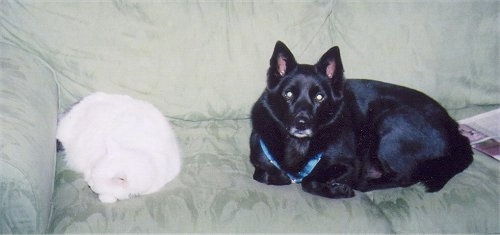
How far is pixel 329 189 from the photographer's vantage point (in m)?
1.82

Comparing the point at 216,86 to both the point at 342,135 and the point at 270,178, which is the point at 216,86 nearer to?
the point at 270,178

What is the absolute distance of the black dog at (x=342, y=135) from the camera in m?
1.88

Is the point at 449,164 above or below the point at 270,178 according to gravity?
above

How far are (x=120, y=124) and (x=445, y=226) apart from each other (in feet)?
4.81

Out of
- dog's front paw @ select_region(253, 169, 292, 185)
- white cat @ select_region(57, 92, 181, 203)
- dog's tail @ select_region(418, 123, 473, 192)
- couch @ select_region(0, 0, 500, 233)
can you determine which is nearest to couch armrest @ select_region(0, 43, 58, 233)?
couch @ select_region(0, 0, 500, 233)

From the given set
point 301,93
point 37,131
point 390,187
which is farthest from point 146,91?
point 390,187

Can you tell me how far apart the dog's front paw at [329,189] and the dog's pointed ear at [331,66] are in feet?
1.57

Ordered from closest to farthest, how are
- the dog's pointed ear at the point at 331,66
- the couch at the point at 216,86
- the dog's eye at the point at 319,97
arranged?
the couch at the point at 216,86, the dog's pointed ear at the point at 331,66, the dog's eye at the point at 319,97

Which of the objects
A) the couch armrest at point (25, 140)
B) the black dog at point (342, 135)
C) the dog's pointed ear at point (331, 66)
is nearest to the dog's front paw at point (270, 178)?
the black dog at point (342, 135)

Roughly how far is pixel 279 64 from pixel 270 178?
1.72 feet

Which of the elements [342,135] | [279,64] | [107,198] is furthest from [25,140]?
[342,135]

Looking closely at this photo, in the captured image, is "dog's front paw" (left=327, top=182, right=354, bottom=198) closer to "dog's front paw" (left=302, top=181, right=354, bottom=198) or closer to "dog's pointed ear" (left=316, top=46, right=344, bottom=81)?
"dog's front paw" (left=302, top=181, right=354, bottom=198)

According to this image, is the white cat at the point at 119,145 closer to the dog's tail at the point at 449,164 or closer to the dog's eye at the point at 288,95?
the dog's eye at the point at 288,95

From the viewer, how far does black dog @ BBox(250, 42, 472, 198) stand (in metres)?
1.88
